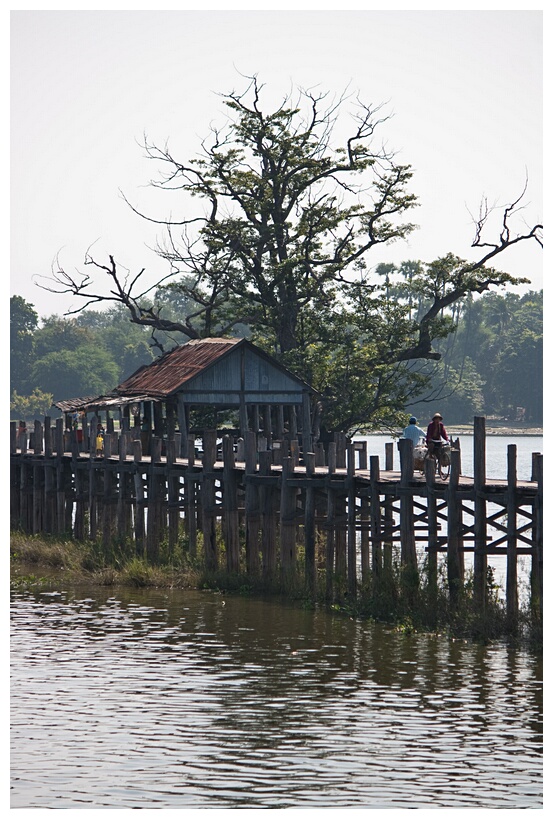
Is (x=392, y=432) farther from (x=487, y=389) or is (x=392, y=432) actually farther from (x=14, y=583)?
(x=487, y=389)

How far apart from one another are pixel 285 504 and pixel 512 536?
621 centimetres

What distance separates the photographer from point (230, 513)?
94.3 feet

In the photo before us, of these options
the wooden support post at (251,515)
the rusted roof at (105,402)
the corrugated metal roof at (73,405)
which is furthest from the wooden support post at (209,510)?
the corrugated metal roof at (73,405)

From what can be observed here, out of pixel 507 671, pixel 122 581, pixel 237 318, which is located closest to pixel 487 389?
pixel 237 318

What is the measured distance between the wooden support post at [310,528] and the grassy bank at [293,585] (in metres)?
0.17

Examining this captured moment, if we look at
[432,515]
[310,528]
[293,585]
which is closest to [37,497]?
[293,585]

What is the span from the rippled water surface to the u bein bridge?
1.70 metres

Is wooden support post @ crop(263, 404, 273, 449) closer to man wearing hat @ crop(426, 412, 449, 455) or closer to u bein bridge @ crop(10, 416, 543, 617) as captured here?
u bein bridge @ crop(10, 416, 543, 617)

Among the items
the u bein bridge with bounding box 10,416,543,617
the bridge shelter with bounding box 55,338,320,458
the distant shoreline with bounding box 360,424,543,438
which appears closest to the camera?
the u bein bridge with bounding box 10,416,543,617

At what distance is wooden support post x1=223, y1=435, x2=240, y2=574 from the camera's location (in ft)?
93.7

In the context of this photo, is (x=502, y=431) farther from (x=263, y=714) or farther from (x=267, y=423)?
(x=263, y=714)

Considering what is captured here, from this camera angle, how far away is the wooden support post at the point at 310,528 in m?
26.7

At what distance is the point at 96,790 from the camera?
14.3 meters

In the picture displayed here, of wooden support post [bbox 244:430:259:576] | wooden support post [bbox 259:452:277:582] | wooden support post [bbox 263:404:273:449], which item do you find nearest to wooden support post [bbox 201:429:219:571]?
wooden support post [bbox 244:430:259:576]
